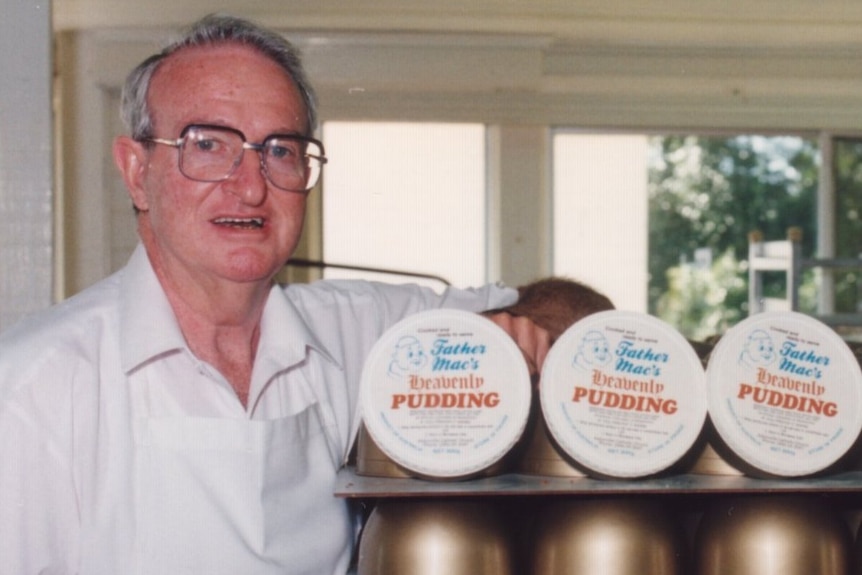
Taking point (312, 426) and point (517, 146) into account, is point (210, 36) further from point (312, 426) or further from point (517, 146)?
point (517, 146)

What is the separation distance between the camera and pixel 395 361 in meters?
1.12

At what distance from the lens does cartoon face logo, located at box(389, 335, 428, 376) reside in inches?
43.8

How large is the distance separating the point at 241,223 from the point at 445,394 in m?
0.36

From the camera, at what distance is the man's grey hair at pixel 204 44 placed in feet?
4.43

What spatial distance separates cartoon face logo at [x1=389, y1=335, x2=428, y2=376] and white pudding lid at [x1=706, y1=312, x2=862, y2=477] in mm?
309

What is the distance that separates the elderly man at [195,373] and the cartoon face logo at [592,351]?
0.59 feet

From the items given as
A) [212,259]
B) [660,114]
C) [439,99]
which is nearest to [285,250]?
[212,259]

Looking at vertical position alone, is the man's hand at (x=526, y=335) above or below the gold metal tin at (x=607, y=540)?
above

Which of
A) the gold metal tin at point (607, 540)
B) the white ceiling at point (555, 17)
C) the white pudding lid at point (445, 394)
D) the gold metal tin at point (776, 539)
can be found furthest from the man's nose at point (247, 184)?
the white ceiling at point (555, 17)

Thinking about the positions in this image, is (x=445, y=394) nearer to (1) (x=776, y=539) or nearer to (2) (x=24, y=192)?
(1) (x=776, y=539)

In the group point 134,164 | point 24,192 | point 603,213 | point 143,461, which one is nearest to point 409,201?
point 603,213

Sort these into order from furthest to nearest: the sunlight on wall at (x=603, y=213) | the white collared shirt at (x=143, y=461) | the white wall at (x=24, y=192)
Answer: the sunlight on wall at (x=603, y=213)
the white wall at (x=24, y=192)
the white collared shirt at (x=143, y=461)

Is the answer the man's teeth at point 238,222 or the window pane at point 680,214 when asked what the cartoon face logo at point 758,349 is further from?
the window pane at point 680,214

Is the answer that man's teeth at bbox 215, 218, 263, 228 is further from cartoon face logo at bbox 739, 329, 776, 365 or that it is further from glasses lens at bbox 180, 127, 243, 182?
cartoon face logo at bbox 739, 329, 776, 365
